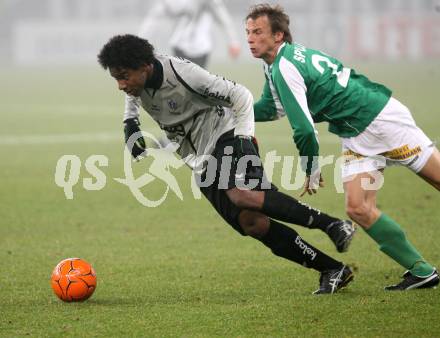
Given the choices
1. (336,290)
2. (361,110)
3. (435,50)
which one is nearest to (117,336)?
(336,290)

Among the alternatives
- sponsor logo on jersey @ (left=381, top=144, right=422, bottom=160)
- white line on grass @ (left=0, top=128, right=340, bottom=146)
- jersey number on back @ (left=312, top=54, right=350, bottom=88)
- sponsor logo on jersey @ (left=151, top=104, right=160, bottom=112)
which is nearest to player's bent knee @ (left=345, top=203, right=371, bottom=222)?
sponsor logo on jersey @ (left=381, top=144, right=422, bottom=160)

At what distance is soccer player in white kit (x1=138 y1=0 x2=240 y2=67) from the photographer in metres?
17.6

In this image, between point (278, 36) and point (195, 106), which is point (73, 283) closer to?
point (195, 106)

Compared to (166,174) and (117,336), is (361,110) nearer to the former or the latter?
(117,336)

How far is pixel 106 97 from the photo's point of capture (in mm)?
27797

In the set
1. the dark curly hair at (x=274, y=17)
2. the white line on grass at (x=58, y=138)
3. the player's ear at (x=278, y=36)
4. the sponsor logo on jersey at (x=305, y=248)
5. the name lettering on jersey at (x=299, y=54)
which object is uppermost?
the dark curly hair at (x=274, y=17)

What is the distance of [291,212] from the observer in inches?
272

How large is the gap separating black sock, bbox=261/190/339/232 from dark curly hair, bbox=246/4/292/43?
1121 millimetres

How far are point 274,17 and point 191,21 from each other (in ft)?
35.5

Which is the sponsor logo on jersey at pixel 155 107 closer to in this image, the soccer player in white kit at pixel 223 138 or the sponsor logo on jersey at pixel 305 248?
the soccer player in white kit at pixel 223 138

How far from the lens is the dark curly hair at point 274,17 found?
277 inches

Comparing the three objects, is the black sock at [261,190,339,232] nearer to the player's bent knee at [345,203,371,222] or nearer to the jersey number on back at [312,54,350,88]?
the player's bent knee at [345,203,371,222]

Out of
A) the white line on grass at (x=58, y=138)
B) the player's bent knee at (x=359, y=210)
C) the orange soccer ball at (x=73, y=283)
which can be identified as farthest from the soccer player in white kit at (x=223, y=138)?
the white line on grass at (x=58, y=138)

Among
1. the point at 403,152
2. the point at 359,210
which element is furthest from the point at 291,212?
the point at 403,152
